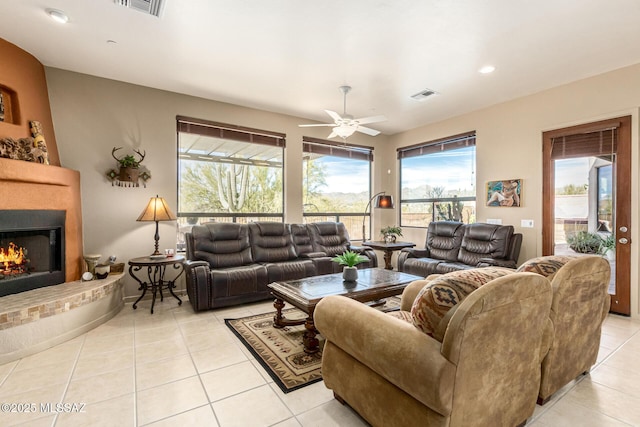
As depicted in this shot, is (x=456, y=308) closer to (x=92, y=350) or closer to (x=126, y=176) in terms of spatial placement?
(x=92, y=350)

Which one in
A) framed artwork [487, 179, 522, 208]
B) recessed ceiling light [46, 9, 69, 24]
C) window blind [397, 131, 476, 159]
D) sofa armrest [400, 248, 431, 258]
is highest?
recessed ceiling light [46, 9, 69, 24]

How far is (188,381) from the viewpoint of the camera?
222 cm

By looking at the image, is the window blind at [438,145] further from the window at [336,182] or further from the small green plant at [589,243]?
the small green plant at [589,243]

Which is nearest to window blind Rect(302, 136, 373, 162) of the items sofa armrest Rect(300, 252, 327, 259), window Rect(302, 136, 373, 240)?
window Rect(302, 136, 373, 240)

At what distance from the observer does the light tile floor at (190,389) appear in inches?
72.1

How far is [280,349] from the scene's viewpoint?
8.91ft

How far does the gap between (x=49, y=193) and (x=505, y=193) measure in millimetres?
6040

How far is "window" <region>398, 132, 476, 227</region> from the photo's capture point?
5324 mm

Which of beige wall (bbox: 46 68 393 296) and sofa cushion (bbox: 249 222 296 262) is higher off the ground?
beige wall (bbox: 46 68 393 296)

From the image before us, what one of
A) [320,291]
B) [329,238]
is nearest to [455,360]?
[320,291]

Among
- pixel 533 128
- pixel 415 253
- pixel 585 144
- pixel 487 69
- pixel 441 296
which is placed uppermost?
pixel 487 69

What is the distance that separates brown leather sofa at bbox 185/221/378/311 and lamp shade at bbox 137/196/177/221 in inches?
15.9

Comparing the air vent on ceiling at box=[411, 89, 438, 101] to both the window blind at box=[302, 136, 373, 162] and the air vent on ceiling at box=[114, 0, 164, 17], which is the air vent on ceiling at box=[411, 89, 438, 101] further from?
the air vent on ceiling at box=[114, 0, 164, 17]

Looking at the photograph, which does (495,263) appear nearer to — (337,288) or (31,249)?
(337,288)
